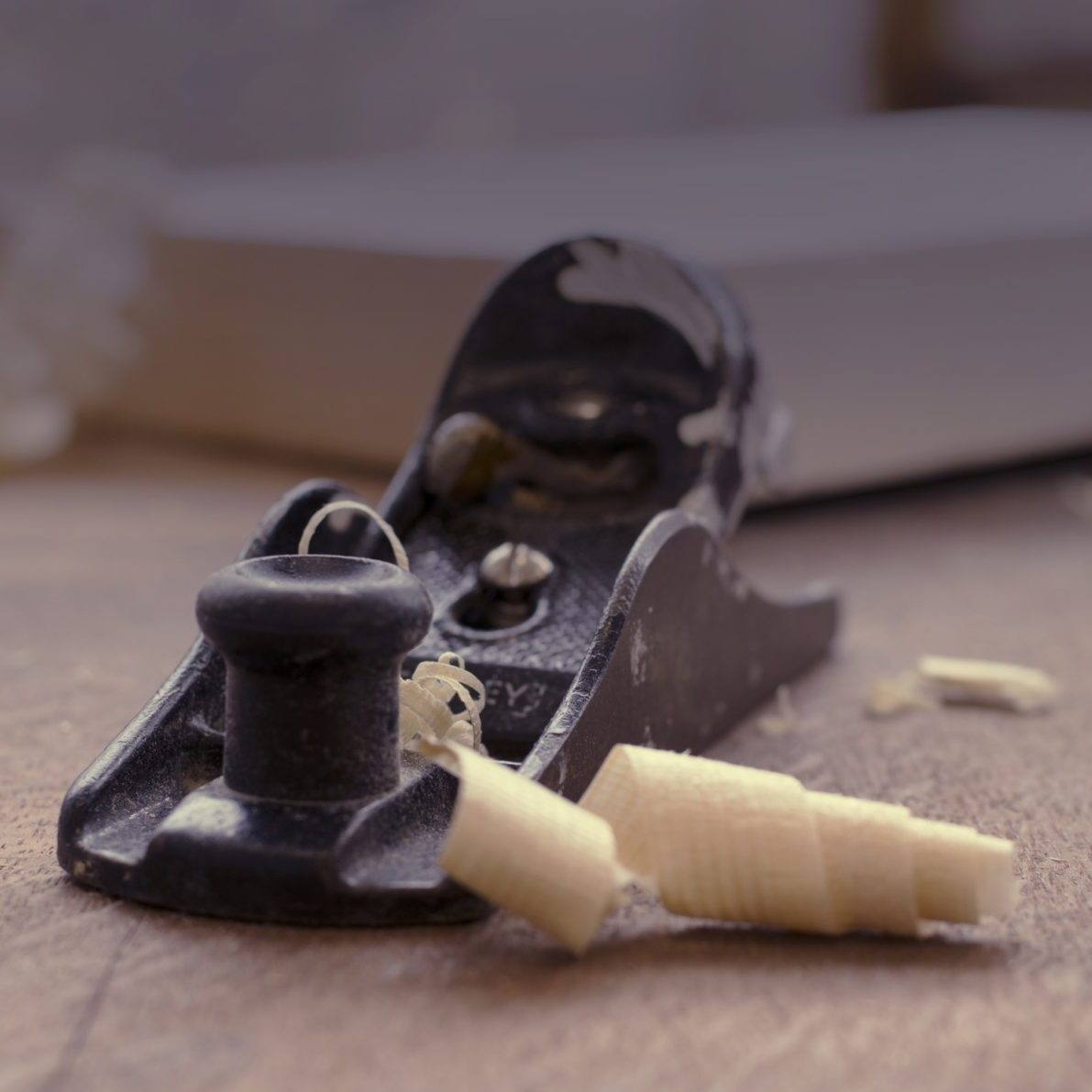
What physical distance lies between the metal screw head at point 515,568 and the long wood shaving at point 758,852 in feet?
1.39

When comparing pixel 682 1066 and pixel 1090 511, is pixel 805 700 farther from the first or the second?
pixel 1090 511

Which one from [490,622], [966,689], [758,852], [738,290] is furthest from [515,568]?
[738,290]

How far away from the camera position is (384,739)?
48.4 inches

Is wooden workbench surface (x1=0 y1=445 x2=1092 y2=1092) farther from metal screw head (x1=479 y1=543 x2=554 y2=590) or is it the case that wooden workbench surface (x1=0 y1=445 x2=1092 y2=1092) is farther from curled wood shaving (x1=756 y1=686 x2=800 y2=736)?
metal screw head (x1=479 y1=543 x2=554 y2=590)

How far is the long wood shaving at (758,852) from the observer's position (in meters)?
1.14

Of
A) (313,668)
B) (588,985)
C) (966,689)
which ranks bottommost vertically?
(966,689)

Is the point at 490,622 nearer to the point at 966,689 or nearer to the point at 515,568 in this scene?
the point at 515,568

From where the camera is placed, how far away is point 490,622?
1636 millimetres

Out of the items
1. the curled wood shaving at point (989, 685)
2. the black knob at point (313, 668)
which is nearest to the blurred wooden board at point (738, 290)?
the curled wood shaving at point (989, 685)

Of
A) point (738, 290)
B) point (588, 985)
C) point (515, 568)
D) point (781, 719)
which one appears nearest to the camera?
point (588, 985)

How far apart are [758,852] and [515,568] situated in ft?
1.68

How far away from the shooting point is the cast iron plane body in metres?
1.18

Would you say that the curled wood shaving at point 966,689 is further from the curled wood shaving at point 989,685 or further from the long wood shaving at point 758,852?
the long wood shaving at point 758,852

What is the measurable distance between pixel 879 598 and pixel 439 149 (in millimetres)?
2446
